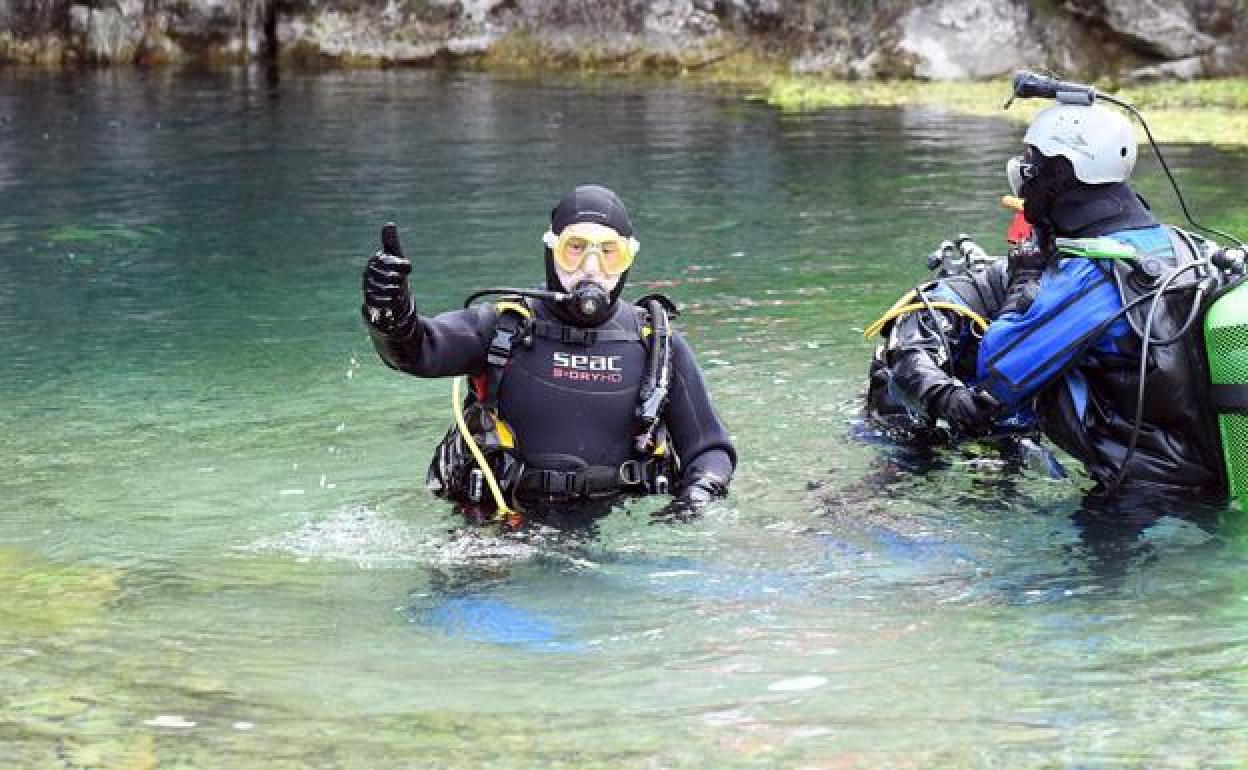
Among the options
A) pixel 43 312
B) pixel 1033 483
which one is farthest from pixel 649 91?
pixel 1033 483

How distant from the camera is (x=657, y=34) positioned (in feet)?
87.7

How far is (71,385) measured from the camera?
27.7 feet

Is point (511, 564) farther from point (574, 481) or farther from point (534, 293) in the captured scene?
point (534, 293)

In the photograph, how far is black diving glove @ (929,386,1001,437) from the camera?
5.77 m

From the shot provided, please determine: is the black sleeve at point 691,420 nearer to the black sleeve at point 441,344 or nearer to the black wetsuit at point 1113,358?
the black sleeve at point 441,344

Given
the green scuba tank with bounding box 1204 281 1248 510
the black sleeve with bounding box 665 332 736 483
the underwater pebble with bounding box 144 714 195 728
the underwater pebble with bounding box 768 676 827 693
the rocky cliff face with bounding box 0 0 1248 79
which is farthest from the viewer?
the rocky cliff face with bounding box 0 0 1248 79

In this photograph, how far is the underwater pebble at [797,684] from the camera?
4145 millimetres

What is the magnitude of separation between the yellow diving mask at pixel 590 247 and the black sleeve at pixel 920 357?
4.26 ft

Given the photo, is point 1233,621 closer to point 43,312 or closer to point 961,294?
point 961,294

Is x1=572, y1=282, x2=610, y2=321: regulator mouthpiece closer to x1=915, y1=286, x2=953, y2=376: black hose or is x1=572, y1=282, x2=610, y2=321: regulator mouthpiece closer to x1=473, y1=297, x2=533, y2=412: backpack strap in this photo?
x1=473, y1=297, x2=533, y2=412: backpack strap

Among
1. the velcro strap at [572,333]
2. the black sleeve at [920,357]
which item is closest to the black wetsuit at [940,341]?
the black sleeve at [920,357]

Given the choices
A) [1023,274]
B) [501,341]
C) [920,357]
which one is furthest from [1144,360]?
[501,341]

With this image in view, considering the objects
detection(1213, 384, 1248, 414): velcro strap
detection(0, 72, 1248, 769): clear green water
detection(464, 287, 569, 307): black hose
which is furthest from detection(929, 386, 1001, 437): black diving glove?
detection(464, 287, 569, 307): black hose

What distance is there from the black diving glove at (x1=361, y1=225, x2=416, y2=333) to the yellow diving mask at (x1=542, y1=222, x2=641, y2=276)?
59 cm
